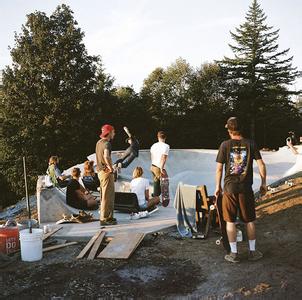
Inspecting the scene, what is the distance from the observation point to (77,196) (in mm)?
8719

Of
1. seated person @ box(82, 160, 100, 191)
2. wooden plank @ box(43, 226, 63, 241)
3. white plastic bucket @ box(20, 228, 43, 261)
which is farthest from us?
seated person @ box(82, 160, 100, 191)

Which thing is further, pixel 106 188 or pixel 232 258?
pixel 106 188

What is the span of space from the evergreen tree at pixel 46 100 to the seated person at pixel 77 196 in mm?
21426

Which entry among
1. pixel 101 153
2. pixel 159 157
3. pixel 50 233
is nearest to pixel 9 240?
pixel 50 233

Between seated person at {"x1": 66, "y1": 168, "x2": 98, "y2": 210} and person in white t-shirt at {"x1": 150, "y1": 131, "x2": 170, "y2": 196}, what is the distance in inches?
64.6

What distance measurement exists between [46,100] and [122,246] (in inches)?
1025

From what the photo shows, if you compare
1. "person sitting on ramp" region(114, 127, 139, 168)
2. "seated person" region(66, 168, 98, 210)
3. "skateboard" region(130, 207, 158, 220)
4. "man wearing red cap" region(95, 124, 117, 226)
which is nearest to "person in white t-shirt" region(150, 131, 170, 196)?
"skateboard" region(130, 207, 158, 220)

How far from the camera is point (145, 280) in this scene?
4.91m

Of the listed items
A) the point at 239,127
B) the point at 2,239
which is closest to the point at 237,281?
the point at 239,127

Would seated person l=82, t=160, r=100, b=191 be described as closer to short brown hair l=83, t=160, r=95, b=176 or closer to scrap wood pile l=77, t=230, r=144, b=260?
short brown hair l=83, t=160, r=95, b=176

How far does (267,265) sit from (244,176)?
1.18m

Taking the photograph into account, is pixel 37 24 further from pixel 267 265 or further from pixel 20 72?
pixel 267 265

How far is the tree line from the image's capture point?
30.5 meters

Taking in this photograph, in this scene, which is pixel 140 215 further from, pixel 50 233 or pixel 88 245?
pixel 88 245
